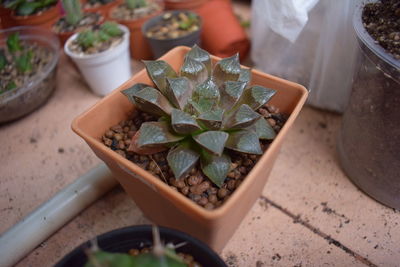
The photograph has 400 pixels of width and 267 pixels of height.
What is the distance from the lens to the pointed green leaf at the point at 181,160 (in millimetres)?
528

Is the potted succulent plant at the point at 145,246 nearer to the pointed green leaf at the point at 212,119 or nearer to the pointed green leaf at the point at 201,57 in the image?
the pointed green leaf at the point at 212,119

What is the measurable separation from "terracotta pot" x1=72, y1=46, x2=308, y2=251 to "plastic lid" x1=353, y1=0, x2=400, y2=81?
6.2 inches

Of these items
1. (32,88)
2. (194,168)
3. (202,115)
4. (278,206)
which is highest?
(202,115)

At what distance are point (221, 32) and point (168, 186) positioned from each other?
34.4 inches

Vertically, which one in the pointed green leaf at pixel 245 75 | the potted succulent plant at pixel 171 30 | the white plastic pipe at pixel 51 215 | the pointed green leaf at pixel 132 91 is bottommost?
the white plastic pipe at pixel 51 215

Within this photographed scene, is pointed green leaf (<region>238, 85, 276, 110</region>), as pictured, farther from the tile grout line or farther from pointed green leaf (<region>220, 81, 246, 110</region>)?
the tile grout line

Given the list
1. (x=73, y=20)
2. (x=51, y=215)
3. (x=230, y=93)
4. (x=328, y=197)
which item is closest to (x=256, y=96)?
(x=230, y=93)

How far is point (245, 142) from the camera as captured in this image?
1.82ft

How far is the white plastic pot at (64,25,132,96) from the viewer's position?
1.05 m

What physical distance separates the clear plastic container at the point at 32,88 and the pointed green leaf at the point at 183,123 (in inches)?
28.1

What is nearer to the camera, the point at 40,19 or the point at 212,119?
the point at 212,119

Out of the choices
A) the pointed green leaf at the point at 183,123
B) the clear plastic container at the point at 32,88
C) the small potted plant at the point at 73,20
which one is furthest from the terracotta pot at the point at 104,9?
the pointed green leaf at the point at 183,123

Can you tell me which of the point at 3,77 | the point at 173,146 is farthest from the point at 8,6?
the point at 173,146

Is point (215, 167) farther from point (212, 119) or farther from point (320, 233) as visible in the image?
point (320, 233)
